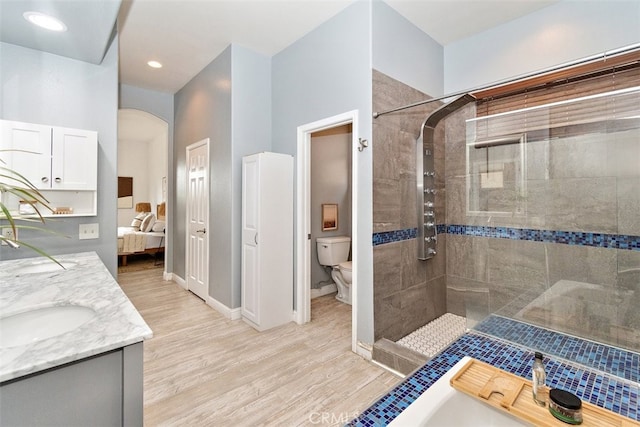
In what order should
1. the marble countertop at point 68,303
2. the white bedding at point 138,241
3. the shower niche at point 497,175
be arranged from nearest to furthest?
the marble countertop at point 68,303, the shower niche at point 497,175, the white bedding at point 138,241

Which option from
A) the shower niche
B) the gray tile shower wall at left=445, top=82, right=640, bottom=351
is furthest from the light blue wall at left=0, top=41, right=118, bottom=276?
the shower niche

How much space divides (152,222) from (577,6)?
7.18 meters

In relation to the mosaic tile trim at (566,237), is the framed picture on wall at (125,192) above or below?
above

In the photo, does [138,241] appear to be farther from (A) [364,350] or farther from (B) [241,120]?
(A) [364,350]

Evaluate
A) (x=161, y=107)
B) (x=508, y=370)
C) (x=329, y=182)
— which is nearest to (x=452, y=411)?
(x=508, y=370)

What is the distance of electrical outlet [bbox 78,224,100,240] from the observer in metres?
2.50

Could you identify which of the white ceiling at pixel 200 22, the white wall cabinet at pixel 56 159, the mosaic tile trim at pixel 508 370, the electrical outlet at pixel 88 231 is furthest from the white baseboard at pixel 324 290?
the white ceiling at pixel 200 22

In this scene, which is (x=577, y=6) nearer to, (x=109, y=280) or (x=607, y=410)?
(x=607, y=410)

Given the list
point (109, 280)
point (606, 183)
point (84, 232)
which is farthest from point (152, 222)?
point (606, 183)

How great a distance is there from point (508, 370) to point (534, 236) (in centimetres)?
171

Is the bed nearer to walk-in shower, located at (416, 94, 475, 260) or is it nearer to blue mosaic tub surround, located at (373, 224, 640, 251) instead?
blue mosaic tub surround, located at (373, 224, 640, 251)

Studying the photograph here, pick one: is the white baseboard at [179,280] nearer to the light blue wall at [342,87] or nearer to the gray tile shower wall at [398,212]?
the light blue wall at [342,87]

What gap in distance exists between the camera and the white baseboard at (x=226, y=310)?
322 cm

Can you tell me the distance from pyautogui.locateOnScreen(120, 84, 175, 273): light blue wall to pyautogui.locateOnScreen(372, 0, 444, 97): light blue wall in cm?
352
